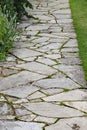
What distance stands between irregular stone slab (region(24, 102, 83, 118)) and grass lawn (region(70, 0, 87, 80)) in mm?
1524

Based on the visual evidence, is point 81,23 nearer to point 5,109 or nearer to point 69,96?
point 69,96

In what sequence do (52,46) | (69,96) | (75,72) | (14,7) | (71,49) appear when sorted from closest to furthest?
(69,96), (75,72), (71,49), (52,46), (14,7)

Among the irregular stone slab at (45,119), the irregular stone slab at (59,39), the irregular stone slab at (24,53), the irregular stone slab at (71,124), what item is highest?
the irregular stone slab at (71,124)

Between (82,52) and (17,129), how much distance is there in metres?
3.43

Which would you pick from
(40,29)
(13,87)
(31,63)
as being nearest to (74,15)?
(40,29)

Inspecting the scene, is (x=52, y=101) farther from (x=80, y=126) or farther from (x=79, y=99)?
(x=80, y=126)

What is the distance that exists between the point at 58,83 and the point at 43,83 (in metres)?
0.25

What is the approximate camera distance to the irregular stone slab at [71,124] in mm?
4879

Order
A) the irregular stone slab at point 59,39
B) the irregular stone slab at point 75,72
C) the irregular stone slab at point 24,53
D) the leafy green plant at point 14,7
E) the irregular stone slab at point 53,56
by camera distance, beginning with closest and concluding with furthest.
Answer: the irregular stone slab at point 75,72, the irregular stone slab at point 53,56, the irregular stone slab at point 24,53, the irregular stone slab at point 59,39, the leafy green plant at point 14,7

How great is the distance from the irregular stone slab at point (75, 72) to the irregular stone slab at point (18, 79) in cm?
49

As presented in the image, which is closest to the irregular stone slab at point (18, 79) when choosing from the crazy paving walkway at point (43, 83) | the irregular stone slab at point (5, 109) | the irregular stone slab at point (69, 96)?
the crazy paving walkway at point (43, 83)

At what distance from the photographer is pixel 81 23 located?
10406 millimetres

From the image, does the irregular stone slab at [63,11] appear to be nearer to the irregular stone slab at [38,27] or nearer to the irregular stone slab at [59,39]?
the irregular stone slab at [38,27]

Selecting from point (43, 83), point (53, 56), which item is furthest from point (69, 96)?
point (53, 56)
